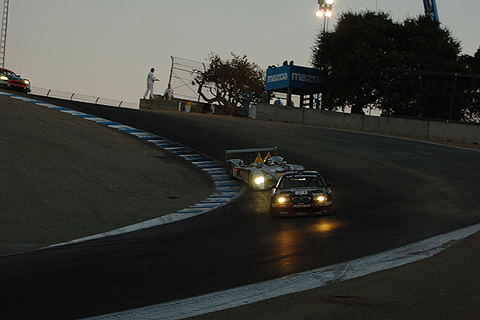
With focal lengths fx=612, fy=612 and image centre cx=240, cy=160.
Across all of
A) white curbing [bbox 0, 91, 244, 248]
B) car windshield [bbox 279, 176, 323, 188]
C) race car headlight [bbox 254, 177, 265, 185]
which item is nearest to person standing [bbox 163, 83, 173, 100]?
white curbing [bbox 0, 91, 244, 248]

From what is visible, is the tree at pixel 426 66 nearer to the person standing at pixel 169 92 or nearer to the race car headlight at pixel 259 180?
the person standing at pixel 169 92

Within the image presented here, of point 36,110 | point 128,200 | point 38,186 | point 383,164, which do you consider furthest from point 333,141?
point 38,186

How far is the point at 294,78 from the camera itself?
47.2 meters

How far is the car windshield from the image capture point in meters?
16.3

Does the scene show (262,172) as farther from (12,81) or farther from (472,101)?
(472,101)

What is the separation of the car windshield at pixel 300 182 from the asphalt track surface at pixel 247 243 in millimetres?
910

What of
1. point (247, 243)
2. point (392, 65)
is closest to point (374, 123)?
point (392, 65)

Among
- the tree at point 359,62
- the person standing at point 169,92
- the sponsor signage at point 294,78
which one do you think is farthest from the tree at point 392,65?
the person standing at point 169,92

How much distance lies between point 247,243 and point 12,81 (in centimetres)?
3150

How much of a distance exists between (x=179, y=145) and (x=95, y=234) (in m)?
15.6

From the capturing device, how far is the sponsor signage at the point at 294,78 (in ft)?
155

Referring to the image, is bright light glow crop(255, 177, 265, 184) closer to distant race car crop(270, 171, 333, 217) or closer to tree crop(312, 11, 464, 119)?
distant race car crop(270, 171, 333, 217)

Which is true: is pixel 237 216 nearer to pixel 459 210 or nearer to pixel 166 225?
pixel 166 225

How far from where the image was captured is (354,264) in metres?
8.58
